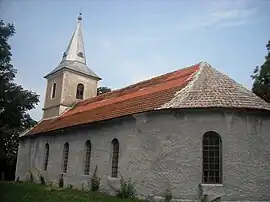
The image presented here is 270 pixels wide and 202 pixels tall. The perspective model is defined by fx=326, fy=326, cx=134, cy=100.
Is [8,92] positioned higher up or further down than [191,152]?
higher up

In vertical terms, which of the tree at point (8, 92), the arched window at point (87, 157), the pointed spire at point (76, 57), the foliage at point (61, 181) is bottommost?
the foliage at point (61, 181)

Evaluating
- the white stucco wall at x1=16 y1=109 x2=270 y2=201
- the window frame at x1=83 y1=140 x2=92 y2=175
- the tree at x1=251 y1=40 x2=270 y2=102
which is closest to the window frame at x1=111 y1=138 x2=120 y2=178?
the white stucco wall at x1=16 y1=109 x2=270 y2=201

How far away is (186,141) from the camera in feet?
50.7

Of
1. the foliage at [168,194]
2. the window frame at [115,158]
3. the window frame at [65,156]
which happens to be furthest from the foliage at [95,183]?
the foliage at [168,194]

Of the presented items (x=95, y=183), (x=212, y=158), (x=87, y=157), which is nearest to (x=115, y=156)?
(x=95, y=183)

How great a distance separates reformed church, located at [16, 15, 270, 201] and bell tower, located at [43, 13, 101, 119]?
1019 cm

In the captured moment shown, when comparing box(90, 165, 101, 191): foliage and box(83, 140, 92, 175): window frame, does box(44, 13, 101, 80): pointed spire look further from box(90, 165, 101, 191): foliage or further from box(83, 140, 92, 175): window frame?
box(90, 165, 101, 191): foliage

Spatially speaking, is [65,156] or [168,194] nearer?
[168,194]

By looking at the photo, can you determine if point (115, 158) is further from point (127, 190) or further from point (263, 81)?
point (263, 81)

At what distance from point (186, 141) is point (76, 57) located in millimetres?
19746

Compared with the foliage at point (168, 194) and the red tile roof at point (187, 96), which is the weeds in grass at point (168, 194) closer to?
the foliage at point (168, 194)

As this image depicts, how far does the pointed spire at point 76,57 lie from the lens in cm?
3125

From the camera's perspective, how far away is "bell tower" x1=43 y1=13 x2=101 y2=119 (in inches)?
1181

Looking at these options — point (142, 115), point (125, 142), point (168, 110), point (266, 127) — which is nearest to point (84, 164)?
point (125, 142)
